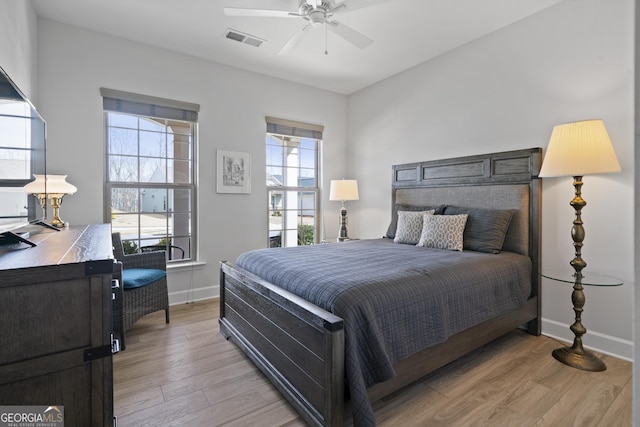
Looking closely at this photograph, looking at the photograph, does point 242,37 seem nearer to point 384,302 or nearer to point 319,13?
point 319,13

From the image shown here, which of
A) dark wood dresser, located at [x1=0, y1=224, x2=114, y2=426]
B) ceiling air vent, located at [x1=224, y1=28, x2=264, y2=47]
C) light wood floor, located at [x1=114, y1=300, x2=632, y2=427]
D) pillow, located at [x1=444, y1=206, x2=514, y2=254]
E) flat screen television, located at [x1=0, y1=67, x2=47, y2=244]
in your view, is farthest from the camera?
ceiling air vent, located at [x1=224, y1=28, x2=264, y2=47]

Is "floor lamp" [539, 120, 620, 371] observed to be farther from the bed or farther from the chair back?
the chair back

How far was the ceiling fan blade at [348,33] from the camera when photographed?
2492mm

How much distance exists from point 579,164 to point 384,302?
1.85 metres

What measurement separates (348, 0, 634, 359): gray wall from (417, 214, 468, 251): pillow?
75 centimetres

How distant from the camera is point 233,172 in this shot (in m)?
3.96

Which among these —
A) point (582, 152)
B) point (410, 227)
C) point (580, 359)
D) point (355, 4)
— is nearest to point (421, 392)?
point (580, 359)

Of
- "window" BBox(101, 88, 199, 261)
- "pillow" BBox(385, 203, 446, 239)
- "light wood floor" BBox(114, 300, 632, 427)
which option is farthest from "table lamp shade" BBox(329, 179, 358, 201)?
"light wood floor" BBox(114, 300, 632, 427)

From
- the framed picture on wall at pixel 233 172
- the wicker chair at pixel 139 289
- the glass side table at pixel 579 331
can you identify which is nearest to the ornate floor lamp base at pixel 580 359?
the glass side table at pixel 579 331

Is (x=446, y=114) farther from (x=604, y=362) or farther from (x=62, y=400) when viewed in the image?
(x=62, y=400)

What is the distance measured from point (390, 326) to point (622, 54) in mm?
2791

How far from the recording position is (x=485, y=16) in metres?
2.91

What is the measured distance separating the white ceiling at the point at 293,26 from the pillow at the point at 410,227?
1.89 m

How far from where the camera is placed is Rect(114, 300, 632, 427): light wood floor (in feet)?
5.60
